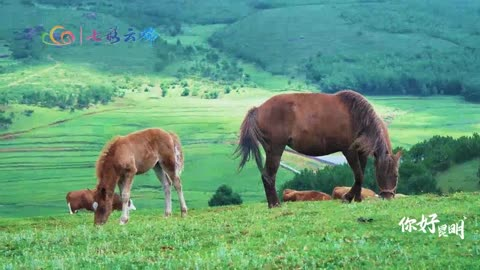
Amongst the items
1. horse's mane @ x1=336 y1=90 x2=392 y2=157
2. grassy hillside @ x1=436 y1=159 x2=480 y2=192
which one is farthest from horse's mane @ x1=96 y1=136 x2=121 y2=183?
grassy hillside @ x1=436 y1=159 x2=480 y2=192

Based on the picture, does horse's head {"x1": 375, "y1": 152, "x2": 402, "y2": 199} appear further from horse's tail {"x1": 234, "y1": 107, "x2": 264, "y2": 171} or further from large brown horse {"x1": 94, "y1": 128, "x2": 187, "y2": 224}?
large brown horse {"x1": 94, "y1": 128, "x2": 187, "y2": 224}

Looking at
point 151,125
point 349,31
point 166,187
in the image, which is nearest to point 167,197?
point 166,187

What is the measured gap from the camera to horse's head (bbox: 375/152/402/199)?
19016mm

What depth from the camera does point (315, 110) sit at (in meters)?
19.2

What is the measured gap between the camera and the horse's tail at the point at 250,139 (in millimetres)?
19016

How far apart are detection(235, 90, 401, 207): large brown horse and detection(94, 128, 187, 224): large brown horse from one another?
1681 mm

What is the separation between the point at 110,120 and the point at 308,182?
2966cm

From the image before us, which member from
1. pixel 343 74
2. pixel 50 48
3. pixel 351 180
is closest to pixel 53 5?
pixel 50 48

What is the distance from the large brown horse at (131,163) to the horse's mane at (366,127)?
4.11 metres

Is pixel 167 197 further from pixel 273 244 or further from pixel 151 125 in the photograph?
pixel 151 125
